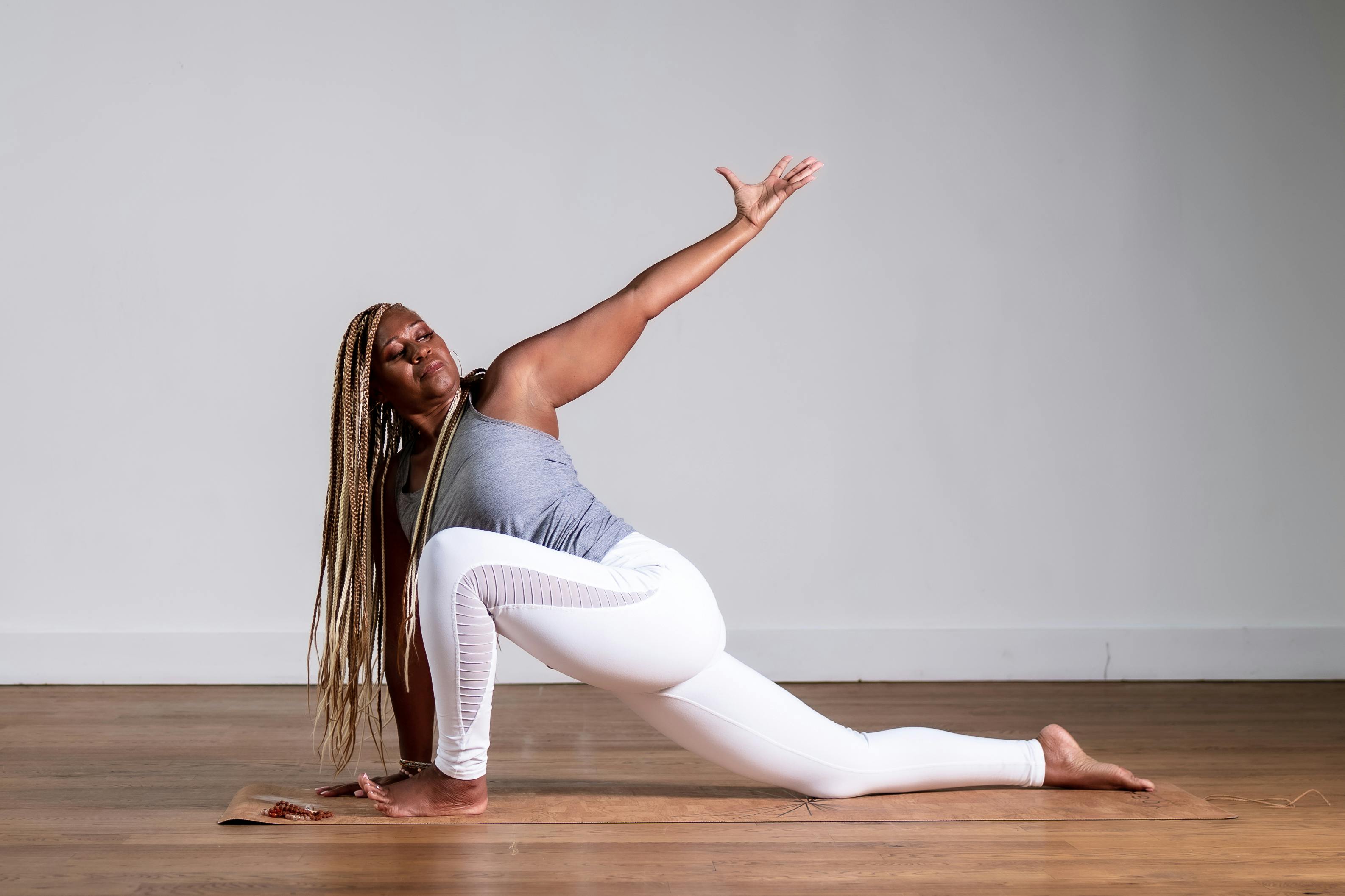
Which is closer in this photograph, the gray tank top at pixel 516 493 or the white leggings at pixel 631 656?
the white leggings at pixel 631 656

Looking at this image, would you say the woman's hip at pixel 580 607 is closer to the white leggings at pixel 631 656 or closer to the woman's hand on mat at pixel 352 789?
the white leggings at pixel 631 656

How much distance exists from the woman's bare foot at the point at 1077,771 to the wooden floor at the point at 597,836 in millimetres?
185

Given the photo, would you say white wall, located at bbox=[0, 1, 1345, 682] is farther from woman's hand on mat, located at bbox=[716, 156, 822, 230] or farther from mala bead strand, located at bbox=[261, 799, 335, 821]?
mala bead strand, located at bbox=[261, 799, 335, 821]

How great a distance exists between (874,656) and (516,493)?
2228 millimetres

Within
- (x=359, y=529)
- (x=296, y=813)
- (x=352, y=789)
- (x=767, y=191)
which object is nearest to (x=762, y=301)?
(x=767, y=191)

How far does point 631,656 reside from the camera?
78.5 inches

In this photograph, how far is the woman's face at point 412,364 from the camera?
2166mm

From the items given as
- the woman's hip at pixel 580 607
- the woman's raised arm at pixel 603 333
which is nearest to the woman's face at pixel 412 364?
the woman's raised arm at pixel 603 333

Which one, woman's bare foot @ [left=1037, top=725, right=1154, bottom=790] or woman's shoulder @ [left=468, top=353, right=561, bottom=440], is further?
woman's bare foot @ [left=1037, top=725, right=1154, bottom=790]

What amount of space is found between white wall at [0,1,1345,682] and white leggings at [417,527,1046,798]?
1798mm

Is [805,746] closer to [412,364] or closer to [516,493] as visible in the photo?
[516,493]

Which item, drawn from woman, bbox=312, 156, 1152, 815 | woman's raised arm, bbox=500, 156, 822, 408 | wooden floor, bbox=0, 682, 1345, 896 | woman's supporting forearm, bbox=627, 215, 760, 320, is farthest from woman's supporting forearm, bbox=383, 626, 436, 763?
woman's supporting forearm, bbox=627, 215, 760, 320

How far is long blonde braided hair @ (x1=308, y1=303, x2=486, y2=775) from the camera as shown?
218 centimetres

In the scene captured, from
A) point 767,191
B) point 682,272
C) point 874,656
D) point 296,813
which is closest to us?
point 296,813
